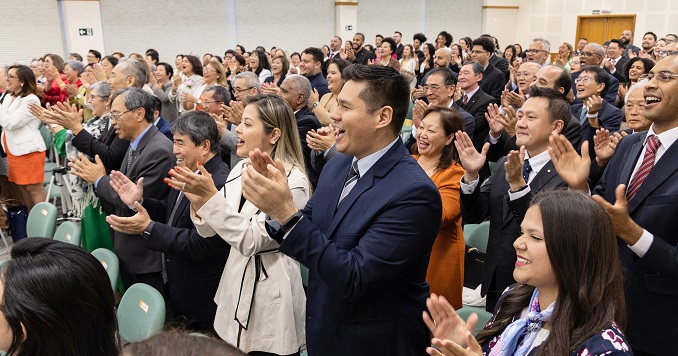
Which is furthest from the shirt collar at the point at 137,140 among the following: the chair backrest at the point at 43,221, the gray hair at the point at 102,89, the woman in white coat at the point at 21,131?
the woman in white coat at the point at 21,131

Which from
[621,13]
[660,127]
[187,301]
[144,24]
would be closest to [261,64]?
[144,24]

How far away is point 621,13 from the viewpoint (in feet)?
56.7

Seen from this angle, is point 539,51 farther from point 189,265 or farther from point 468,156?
point 189,265

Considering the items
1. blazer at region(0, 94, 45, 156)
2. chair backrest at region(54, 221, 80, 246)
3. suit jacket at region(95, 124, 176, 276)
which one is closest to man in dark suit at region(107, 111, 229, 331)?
→ suit jacket at region(95, 124, 176, 276)

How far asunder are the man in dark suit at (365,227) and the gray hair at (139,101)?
218 centimetres

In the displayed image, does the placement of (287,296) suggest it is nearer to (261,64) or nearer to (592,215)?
(592,215)

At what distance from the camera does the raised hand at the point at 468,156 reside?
9.35ft

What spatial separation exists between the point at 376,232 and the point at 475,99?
3853 mm

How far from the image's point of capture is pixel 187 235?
2830 mm

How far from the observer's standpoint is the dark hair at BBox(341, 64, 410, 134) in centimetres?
198

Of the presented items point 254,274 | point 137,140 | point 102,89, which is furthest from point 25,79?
point 254,274

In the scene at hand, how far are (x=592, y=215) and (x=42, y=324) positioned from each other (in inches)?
63.1

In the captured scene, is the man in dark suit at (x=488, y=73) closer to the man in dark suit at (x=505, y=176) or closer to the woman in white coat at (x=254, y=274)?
the man in dark suit at (x=505, y=176)

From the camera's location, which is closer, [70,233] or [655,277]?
[655,277]
